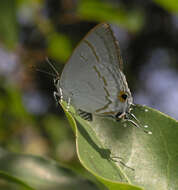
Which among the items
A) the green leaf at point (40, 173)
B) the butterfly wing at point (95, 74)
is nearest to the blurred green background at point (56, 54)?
the butterfly wing at point (95, 74)

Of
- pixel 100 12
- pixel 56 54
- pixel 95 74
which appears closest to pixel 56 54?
pixel 56 54

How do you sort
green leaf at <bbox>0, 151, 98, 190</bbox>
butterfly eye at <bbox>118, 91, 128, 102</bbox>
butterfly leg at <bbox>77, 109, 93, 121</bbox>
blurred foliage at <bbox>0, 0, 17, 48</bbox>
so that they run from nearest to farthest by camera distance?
1. green leaf at <bbox>0, 151, 98, 190</bbox>
2. butterfly leg at <bbox>77, 109, 93, 121</bbox>
3. butterfly eye at <bbox>118, 91, 128, 102</bbox>
4. blurred foliage at <bbox>0, 0, 17, 48</bbox>

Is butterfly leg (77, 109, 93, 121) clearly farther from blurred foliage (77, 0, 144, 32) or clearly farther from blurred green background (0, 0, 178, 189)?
blurred foliage (77, 0, 144, 32)

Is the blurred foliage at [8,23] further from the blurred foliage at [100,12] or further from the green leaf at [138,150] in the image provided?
the green leaf at [138,150]

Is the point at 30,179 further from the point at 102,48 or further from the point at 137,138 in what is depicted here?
the point at 102,48

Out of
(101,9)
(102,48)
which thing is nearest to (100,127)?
(102,48)

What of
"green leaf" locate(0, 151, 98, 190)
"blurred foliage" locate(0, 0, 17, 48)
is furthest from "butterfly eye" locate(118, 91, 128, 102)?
"blurred foliage" locate(0, 0, 17, 48)
